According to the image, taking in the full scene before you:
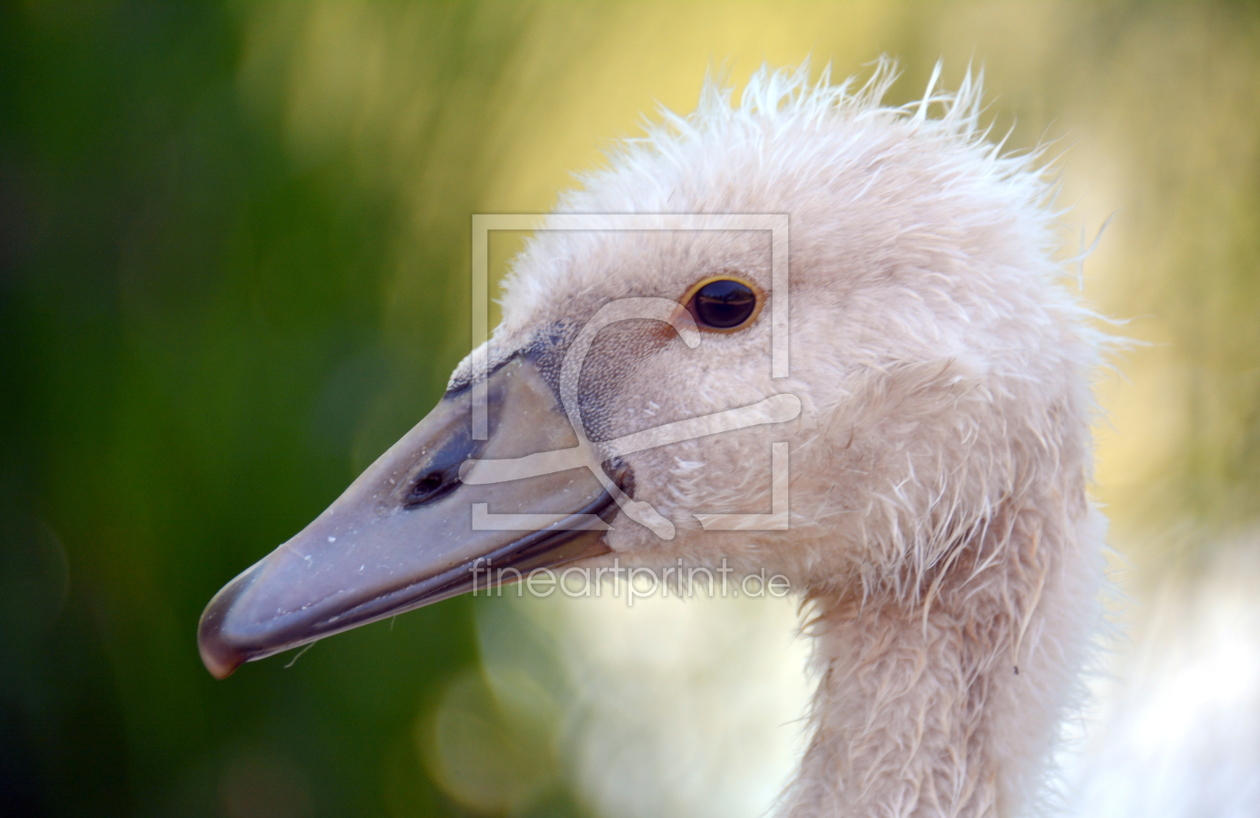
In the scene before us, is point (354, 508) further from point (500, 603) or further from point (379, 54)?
point (379, 54)

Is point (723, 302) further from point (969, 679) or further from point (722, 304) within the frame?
point (969, 679)

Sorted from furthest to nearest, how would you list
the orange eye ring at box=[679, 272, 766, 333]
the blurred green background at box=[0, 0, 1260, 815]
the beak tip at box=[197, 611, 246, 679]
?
the blurred green background at box=[0, 0, 1260, 815], the orange eye ring at box=[679, 272, 766, 333], the beak tip at box=[197, 611, 246, 679]

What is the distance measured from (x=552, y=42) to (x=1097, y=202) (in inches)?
61.8

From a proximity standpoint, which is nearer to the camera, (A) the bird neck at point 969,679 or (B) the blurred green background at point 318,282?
(A) the bird neck at point 969,679

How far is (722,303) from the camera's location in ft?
3.64

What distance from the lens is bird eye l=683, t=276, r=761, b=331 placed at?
110 centimetres

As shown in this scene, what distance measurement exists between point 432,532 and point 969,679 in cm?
67

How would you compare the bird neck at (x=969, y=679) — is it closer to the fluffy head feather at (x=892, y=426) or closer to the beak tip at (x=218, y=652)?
the fluffy head feather at (x=892, y=426)

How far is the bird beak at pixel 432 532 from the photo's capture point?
102cm

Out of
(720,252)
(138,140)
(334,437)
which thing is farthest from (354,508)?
(138,140)

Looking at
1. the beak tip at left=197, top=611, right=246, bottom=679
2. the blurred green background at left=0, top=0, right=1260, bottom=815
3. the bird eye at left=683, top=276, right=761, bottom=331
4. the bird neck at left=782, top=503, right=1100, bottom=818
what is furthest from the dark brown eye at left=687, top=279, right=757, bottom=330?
the blurred green background at left=0, top=0, right=1260, bottom=815

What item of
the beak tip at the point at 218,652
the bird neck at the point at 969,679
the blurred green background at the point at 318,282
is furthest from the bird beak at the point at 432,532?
the blurred green background at the point at 318,282

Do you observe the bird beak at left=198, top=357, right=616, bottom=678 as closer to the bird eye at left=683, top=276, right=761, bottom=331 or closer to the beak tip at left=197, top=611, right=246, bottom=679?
the beak tip at left=197, top=611, right=246, bottom=679

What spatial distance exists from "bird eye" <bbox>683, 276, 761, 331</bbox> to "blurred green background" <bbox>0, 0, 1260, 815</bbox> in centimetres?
146
